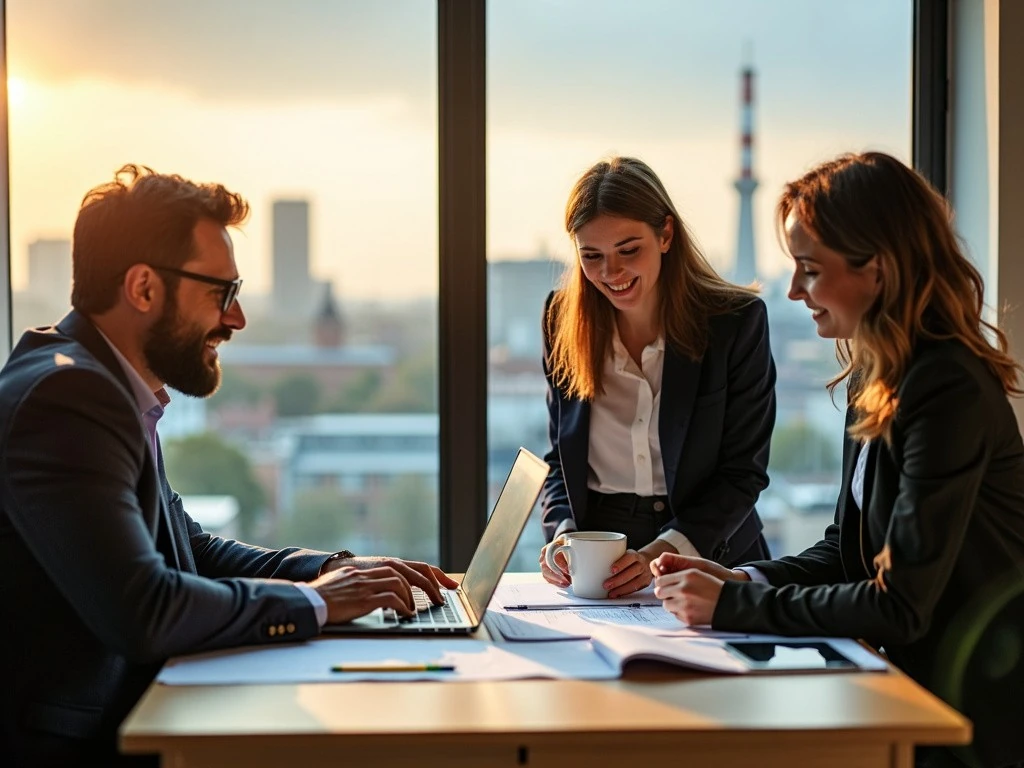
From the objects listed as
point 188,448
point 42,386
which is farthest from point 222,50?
point 42,386

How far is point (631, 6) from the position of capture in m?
3.08

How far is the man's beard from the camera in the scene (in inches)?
75.8

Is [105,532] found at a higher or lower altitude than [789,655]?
higher

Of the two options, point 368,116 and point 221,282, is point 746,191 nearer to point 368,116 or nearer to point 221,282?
point 368,116

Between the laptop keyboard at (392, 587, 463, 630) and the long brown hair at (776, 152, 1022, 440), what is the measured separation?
0.73 meters

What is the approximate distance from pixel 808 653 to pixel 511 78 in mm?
1863

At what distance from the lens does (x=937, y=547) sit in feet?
5.48

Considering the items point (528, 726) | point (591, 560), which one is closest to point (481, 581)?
point (591, 560)

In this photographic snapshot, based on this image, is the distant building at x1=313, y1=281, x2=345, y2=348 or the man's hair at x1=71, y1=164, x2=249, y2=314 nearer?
the man's hair at x1=71, y1=164, x2=249, y2=314

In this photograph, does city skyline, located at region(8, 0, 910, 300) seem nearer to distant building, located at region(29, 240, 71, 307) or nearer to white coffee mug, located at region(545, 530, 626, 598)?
distant building, located at region(29, 240, 71, 307)

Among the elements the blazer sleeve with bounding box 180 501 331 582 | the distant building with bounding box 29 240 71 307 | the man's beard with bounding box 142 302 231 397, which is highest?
the distant building with bounding box 29 240 71 307

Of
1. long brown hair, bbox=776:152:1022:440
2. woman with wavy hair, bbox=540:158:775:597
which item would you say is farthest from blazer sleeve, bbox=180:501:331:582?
long brown hair, bbox=776:152:1022:440

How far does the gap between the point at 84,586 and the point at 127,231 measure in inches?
24.3

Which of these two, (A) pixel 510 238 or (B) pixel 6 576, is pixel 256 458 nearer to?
(A) pixel 510 238
